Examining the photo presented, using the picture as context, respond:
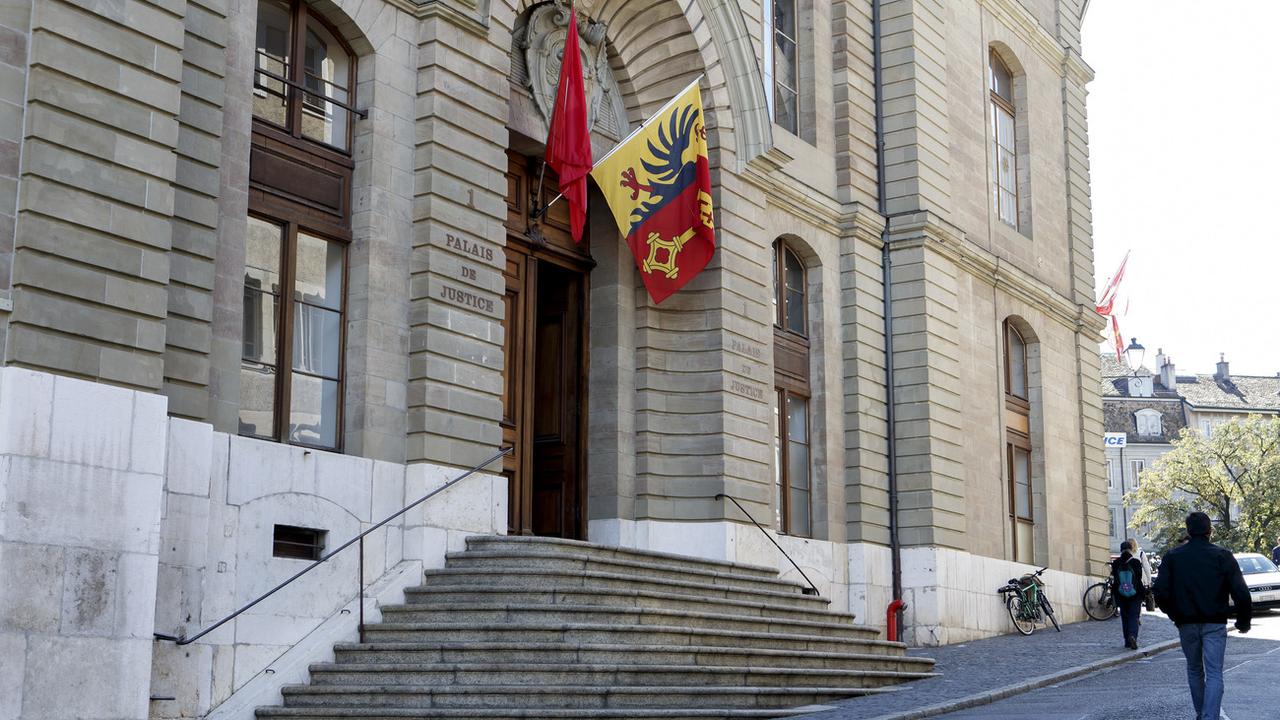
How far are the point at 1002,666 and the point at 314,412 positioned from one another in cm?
900

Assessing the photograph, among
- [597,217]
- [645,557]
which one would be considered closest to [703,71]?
[597,217]

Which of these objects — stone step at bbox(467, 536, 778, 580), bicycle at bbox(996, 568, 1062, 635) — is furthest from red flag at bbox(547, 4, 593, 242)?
bicycle at bbox(996, 568, 1062, 635)

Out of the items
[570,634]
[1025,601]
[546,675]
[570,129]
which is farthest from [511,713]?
[1025,601]

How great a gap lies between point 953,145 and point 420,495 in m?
15.1

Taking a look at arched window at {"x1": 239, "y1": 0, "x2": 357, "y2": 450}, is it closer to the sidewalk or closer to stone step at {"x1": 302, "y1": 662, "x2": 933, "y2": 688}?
stone step at {"x1": 302, "y1": 662, "x2": 933, "y2": 688}

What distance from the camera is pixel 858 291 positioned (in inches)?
941

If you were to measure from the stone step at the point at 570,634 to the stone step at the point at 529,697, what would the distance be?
703 mm

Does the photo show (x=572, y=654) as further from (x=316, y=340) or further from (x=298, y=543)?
(x=316, y=340)

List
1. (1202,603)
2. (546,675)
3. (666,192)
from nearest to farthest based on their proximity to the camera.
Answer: (1202,603)
(546,675)
(666,192)

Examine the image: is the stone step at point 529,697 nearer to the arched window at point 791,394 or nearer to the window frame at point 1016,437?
the arched window at point 791,394

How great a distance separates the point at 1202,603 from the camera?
11.5m

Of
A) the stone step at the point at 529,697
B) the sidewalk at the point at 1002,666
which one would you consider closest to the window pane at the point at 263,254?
the stone step at the point at 529,697

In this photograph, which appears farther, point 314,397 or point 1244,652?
point 1244,652

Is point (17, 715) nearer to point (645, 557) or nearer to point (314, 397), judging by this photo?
point (314, 397)
